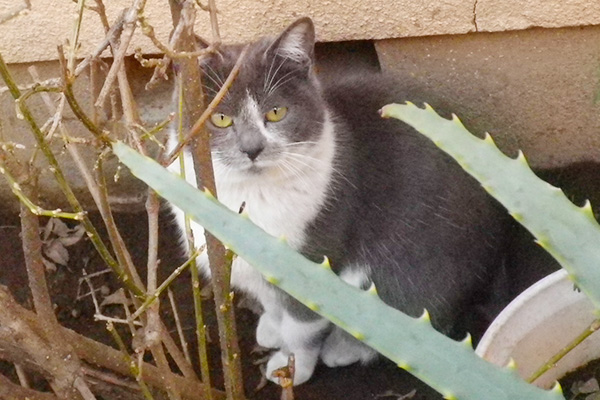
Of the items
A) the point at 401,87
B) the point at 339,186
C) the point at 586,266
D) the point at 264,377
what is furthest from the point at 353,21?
the point at 586,266

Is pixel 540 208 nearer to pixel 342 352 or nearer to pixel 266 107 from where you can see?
pixel 266 107

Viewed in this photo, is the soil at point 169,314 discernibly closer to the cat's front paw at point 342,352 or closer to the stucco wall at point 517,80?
the cat's front paw at point 342,352

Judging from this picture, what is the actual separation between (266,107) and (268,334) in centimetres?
62

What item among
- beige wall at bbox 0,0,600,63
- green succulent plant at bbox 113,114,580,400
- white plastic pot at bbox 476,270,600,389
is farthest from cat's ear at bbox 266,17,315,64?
green succulent plant at bbox 113,114,580,400

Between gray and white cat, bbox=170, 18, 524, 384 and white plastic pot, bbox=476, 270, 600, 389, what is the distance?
10.4 inches

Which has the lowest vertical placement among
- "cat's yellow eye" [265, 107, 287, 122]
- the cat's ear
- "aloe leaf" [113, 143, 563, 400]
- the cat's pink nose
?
the cat's pink nose

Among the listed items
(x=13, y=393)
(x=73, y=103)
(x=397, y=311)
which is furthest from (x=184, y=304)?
(x=397, y=311)

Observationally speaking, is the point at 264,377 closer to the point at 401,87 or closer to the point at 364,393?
the point at 364,393

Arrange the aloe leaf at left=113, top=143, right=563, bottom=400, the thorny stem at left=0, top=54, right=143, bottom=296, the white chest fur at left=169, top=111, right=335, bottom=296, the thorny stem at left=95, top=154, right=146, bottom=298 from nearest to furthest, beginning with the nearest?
1. the aloe leaf at left=113, top=143, right=563, bottom=400
2. the thorny stem at left=0, top=54, right=143, bottom=296
3. the thorny stem at left=95, top=154, right=146, bottom=298
4. the white chest fur at left=169, top=111, right=335, bottom=296

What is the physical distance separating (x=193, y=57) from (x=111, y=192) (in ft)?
4.33

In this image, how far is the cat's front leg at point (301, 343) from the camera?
5.48ft

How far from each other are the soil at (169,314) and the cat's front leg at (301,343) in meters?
0.05

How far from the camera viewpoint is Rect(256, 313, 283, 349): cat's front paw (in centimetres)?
180

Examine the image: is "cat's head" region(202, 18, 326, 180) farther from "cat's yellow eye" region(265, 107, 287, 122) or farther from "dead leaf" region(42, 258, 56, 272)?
"dead leaf" region(42, 258, 56, 272)
